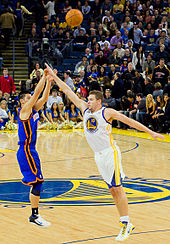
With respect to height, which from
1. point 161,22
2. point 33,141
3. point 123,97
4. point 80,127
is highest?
point 161,22

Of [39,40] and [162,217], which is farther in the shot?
[39,40]

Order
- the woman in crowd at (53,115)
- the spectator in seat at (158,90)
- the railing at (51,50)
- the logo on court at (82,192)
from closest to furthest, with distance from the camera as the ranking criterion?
1. the logo on court at (82,192)
2. the spectator in seat at (158,90)
3. the woman in crowd at (53,115)
4. the railing at (51,50)

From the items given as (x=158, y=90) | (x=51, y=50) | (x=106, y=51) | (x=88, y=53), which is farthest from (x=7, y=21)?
(x=158, y=90)

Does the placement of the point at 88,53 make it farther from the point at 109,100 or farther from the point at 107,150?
the point at 107,150

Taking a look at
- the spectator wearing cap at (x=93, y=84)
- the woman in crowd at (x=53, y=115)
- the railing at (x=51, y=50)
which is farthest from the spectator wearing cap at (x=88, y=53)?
the woman in crowd at (x=53, y=115)

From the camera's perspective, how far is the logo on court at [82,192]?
7695mm

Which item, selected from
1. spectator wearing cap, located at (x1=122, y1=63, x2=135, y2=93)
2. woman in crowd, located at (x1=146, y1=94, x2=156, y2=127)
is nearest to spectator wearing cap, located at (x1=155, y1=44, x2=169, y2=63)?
spectator wearing cap, located at (x1=122, y1=63, x2=135, y2=93)

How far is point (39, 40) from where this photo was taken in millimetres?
21938

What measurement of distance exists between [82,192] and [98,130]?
255cm

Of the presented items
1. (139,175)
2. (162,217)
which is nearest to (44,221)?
(162,217)

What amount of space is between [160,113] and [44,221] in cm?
1012

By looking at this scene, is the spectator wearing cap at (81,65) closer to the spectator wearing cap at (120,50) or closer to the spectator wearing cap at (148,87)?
the spectator wearing cap at (120,50)

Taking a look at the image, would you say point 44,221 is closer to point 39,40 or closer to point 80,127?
point 80,127

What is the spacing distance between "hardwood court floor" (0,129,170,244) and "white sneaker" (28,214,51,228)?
0.21 ft
